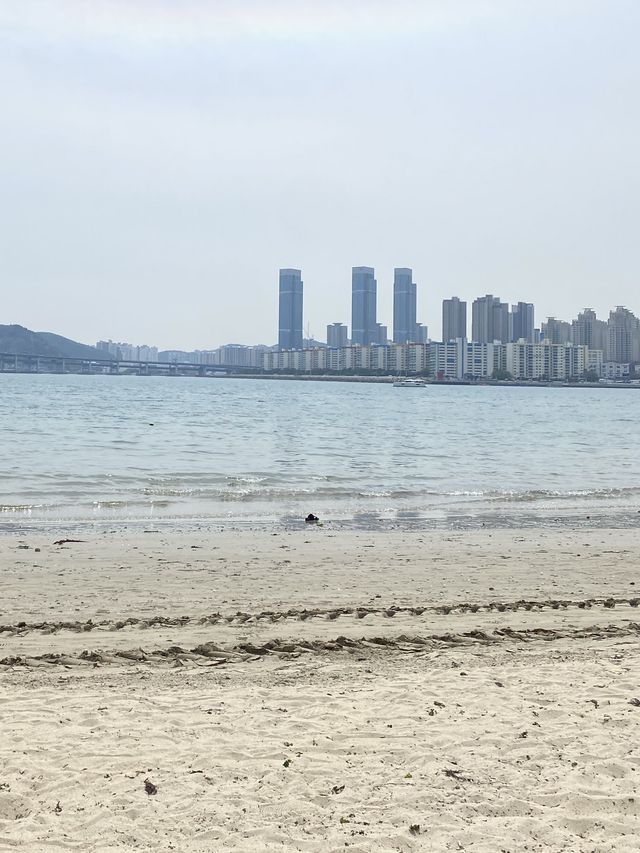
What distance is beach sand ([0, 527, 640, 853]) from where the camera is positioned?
378 centimetres

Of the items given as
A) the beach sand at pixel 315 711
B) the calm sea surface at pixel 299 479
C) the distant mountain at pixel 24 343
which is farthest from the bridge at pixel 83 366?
the beach sand at pixel 315 711

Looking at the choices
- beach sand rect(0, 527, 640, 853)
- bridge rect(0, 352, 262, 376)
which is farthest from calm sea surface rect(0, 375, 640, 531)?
bridge rect(0, 352, 262, 376)

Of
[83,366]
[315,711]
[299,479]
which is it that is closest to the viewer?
[315,711]

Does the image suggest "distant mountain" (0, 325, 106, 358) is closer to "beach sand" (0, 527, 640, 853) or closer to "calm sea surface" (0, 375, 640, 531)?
"calm sea surface" (0, 375, 640, 531)

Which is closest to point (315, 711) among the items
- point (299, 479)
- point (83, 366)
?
point (299, 479)

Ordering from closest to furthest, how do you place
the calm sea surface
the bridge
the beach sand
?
the beach sand
the calm sea surface
the bridge

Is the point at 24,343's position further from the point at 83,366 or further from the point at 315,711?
the point at 315,711

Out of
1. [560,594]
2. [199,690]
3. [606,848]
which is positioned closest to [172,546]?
[560,594]

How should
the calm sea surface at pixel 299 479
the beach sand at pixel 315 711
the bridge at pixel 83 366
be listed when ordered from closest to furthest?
the beach sand at pixel 315 711, the calm sea surface at pixel 299 479, the bridge at pixel 83 366

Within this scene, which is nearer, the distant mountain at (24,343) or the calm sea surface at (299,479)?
the calm sea surface at (299,479)

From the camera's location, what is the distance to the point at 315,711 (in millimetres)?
5129

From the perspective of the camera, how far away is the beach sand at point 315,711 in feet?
12.4

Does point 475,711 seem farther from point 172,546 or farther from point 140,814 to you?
point 172,546

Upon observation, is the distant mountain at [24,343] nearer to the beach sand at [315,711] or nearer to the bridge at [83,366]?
the bridge at [83,366]
